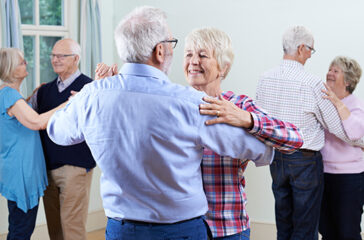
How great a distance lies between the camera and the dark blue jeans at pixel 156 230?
1.61 m

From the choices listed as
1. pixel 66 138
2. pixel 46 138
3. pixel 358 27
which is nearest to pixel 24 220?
pixel 46 138

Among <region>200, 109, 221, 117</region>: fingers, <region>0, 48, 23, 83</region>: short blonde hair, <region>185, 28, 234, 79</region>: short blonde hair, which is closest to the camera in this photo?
<region>200, 109, 221, 117</region>: fingers

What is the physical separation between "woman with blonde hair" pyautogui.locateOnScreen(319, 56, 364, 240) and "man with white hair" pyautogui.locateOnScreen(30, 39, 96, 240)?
5.75ft

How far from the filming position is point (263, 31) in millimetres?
4438

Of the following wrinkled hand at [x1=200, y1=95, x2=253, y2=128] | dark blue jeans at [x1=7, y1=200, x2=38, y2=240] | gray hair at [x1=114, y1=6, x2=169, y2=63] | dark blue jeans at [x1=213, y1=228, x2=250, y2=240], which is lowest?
dark blue jeans at [x1=7, y1=200, x2=38, y2=240]

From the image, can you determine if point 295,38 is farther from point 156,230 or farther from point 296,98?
point 156,230

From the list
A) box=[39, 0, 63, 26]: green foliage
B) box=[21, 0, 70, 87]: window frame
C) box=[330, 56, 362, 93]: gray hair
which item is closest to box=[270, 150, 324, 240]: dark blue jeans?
box=[330, 56, 362, 93]: gray hair

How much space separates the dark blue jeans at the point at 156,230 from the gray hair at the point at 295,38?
2083 mm

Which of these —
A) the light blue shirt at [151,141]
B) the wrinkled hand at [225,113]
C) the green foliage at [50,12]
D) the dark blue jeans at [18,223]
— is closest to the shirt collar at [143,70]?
the light blue shirt at [151,141]

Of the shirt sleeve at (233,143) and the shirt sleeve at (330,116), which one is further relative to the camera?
the shirt sleeve at (330,116)

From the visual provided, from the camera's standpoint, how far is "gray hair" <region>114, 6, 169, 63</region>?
1531mm

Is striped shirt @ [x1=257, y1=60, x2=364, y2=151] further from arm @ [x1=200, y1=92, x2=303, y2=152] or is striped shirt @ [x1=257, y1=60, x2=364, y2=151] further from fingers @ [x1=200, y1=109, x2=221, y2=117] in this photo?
fingers @ [x1=200, y1=109, x2=221, y2=117]

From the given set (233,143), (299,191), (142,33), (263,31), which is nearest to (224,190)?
(233,143)

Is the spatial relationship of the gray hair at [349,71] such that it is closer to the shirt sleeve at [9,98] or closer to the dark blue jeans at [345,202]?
the dark blue jeans at [345,202]
